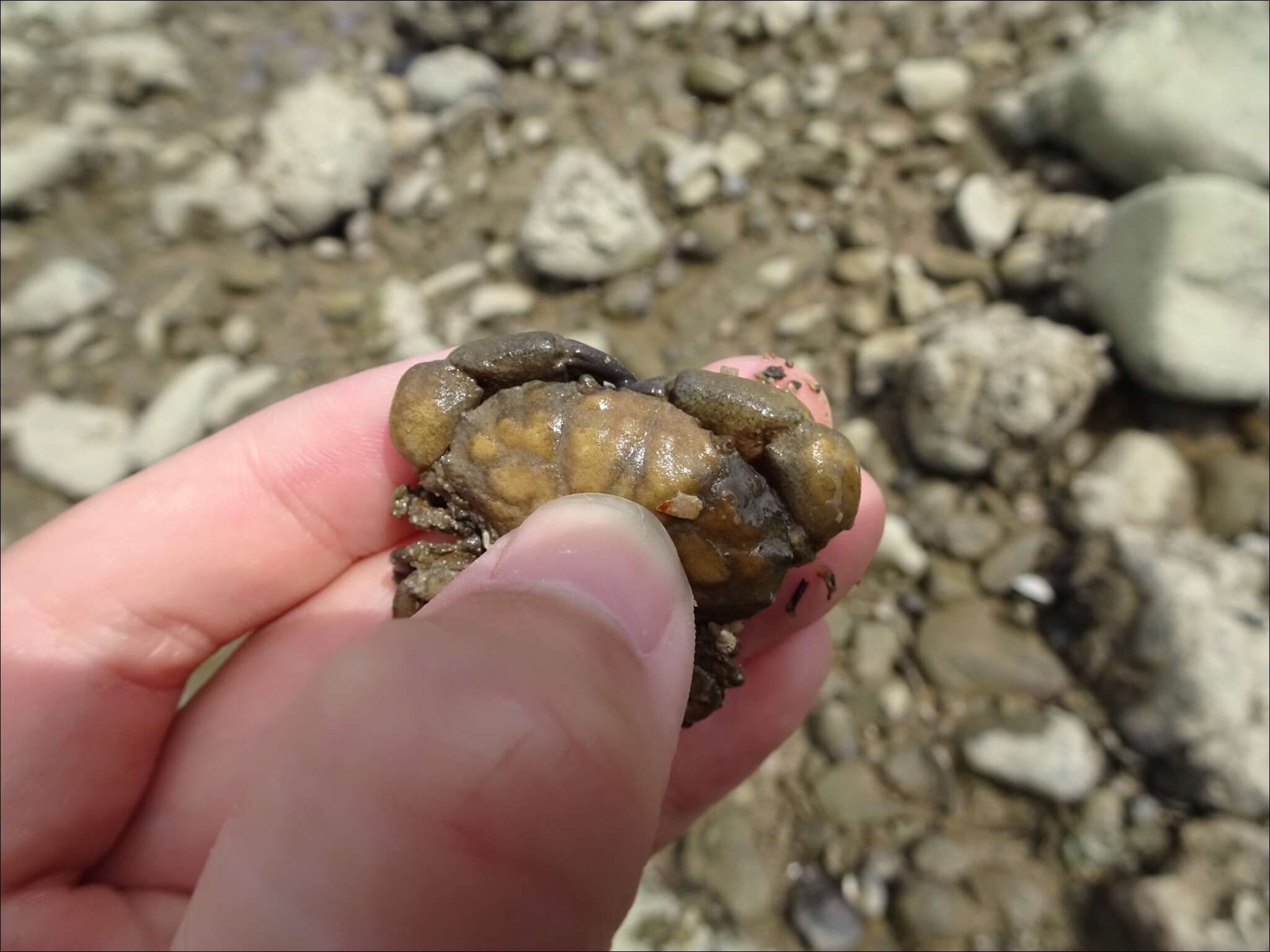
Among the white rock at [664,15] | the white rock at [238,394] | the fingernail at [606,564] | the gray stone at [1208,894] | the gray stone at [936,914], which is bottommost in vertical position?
the gray stone at [936,914]

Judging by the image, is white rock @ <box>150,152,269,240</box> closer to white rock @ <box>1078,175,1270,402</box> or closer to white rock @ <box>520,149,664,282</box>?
white rock @ <box>520,149,664,282</box>

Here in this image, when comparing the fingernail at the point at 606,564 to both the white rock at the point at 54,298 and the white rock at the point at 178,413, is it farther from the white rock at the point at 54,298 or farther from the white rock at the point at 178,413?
the white rock at the point at 54,298

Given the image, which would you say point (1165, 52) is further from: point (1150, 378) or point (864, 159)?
point (1150, 378)

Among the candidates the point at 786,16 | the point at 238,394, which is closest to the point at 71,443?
the point at 238,394

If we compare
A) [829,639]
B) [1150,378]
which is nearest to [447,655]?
[829,639]

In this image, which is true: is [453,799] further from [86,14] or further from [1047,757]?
[86,14]

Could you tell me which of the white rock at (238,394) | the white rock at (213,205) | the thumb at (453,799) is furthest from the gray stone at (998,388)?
the white rock at (213,205)
